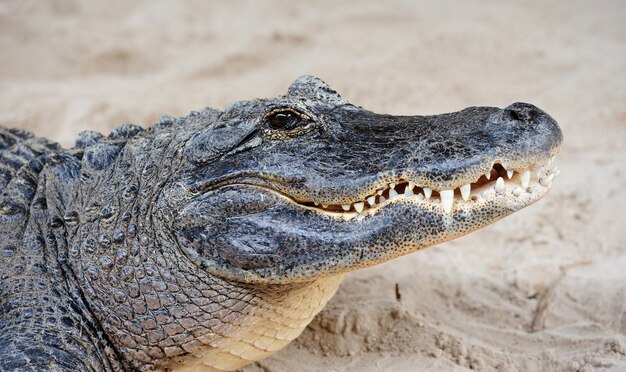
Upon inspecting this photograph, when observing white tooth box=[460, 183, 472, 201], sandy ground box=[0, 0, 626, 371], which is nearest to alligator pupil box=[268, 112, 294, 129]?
white tooth box=[460, 183, 472, 201]

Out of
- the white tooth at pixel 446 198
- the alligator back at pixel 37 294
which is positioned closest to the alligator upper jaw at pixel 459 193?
the white tooth at pixel 446 198

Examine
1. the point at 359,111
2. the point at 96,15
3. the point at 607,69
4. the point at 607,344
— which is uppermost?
the point at 96,15

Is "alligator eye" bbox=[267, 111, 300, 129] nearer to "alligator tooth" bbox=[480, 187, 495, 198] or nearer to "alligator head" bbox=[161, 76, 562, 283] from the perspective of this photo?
"alligator head" bbox=[161, 76, 562, 283]

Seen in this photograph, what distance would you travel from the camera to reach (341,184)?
9.18 feet

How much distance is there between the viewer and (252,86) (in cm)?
662

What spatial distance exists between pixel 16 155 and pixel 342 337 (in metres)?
1.98

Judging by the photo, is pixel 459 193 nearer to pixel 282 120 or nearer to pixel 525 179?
pixel 525 179

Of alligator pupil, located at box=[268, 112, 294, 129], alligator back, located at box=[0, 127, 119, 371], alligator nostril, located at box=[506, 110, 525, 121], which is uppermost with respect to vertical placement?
alligator pupil, located at box=[268, 112, 294, 129]

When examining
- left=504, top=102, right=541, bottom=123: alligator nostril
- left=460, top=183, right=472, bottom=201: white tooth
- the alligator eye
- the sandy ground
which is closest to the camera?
left=460, top=183, right=472, bottom=201: white tooth

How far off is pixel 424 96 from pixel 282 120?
3.69 m

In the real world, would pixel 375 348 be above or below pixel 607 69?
below

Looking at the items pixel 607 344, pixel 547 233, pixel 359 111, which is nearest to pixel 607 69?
pixel 547 233

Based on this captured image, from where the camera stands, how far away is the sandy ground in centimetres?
367

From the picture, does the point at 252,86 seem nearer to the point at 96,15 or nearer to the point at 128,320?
the point at 96,15
